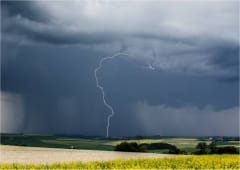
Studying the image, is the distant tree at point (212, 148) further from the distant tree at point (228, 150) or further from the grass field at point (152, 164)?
the grass field at point (152, 164)

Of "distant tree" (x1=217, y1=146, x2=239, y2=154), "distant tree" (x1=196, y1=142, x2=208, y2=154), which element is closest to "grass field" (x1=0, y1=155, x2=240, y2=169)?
"distant tree" (x1=196, y1=142, x2=208, y2=154)

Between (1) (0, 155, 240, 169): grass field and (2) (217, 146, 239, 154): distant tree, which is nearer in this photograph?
(1) (0, 155, 240, 169): grass field

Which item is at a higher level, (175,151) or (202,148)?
(202,148)

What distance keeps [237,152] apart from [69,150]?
994cm

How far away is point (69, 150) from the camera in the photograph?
1276 inches

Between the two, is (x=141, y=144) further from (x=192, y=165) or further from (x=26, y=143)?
Result: (x=192, y=165)

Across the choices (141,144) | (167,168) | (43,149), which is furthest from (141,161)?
(43,149)

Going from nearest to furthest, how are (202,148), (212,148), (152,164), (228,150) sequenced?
(152,164) → (202,148) → (228,150) → (212,148)

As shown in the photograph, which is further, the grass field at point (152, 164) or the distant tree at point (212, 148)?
the distant tree at point (212, 148)

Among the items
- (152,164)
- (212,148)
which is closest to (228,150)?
(212,148)

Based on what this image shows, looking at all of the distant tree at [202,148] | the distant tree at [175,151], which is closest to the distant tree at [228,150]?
the distant tree at [202,148]

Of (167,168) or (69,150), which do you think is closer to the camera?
(167,168)

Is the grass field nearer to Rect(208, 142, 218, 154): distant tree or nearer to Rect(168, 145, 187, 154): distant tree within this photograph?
Rect(168, 145, 187, 154): distant tree

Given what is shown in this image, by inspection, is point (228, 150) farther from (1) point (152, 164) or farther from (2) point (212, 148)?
(1) point (152, 164)
